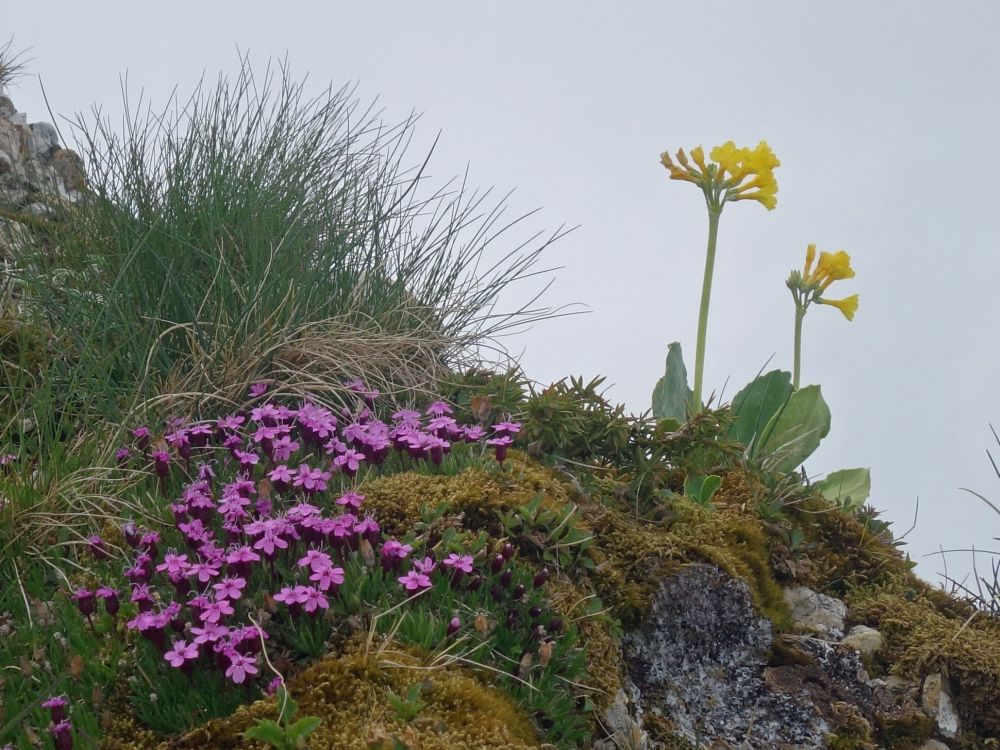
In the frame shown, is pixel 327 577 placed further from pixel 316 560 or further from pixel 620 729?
pixel 620 729

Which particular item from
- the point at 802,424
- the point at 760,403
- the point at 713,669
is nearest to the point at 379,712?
the point at 713,669

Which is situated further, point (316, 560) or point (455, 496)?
point (455, 496)

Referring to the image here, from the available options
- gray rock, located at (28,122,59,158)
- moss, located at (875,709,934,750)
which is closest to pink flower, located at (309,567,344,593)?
moss, located at (875,709,934,750)

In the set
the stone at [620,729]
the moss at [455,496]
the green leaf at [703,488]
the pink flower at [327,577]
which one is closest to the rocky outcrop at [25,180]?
the moss at [455,496]

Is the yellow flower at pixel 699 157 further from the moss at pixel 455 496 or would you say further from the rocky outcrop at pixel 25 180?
the rocky outcrop at pixel 25 180

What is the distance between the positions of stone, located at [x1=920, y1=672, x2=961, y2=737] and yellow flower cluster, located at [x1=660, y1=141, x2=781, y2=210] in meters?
2.64

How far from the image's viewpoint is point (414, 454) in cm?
344

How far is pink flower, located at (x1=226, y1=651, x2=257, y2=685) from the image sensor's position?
2.36m

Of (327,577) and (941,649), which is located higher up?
(941,649)

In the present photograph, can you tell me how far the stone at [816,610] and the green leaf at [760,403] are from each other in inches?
55.3

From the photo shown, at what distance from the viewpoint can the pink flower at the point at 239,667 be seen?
2355 mm

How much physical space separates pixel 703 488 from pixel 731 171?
6.75 feet

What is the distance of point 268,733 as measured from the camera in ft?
6.74

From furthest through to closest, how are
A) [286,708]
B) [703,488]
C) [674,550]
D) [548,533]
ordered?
1. [703,488]
2. [674,550]
3. [548,533]
4. [286,708]
